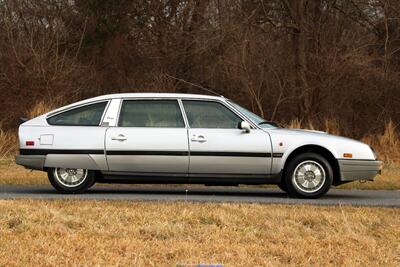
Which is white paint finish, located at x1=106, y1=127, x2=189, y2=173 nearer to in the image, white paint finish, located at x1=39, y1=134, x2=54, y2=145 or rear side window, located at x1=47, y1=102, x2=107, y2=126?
rear side window, located at x1=47, y1=102, x2=107, y2=126

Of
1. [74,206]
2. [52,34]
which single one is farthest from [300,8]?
[74,206]

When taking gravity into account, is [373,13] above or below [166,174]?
above

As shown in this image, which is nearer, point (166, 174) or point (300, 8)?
point (166, 174)

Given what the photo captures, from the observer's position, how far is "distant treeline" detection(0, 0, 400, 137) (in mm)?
23172

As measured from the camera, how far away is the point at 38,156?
1064 cm

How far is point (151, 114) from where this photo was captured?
35.6ft

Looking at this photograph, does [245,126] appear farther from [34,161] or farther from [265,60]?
[265,60]

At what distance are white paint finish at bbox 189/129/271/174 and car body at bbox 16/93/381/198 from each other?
14 millimetres

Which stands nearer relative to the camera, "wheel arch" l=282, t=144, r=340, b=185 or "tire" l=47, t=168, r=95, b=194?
"wheel arch" l=282, t=144, r=340, b=185

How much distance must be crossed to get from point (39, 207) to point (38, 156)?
2.40 m

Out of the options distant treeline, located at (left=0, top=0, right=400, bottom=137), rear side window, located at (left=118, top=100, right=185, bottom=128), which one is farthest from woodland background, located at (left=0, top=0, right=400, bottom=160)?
rear side window, located at (left=118, top=100, right=185, bottom=128)

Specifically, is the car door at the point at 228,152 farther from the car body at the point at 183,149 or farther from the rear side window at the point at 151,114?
the rear side window at the point at 151,114

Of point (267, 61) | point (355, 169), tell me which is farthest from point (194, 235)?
point (267, 61)

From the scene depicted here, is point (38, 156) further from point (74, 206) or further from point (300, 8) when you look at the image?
point (300, 8)
